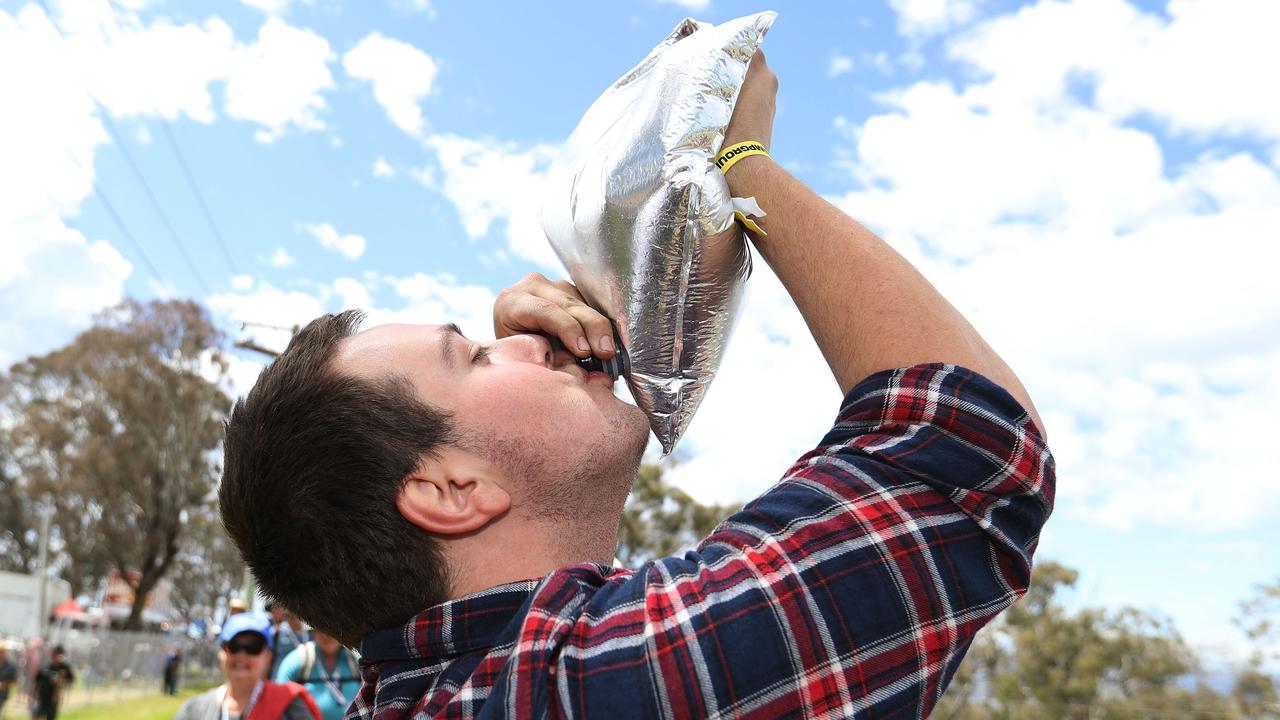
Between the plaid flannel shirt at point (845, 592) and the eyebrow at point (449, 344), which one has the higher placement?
the eyebrow at point (449, 344)

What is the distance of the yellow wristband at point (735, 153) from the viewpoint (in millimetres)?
1534

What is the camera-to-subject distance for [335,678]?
5.67 m

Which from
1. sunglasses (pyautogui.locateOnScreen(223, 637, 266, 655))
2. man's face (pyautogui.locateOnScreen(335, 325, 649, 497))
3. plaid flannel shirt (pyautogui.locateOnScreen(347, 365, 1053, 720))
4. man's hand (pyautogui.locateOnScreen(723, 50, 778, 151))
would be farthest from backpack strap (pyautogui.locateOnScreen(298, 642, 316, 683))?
man's hand (pyautogui.locateOnScreen(723, 50, 778, 151))

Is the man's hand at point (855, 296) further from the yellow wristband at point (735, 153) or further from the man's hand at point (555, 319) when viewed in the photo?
the man's hand at point (555, 319)

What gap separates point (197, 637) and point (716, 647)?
52389 mm

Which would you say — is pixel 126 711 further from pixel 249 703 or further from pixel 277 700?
pixel 277 700

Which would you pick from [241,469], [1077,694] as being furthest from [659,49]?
[1077,694]

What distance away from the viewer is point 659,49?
1.76m

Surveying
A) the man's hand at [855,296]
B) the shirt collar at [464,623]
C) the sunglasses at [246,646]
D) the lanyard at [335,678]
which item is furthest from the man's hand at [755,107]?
the lanyard at [335,678]

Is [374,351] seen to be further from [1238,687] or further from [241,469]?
[1238,687]

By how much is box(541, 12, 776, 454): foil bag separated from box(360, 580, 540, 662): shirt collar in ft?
1.42

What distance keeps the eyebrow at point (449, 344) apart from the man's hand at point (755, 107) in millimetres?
556

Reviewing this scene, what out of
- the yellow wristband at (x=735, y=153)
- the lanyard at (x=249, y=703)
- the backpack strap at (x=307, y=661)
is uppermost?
the yellow wristband at (x=735, y=153)

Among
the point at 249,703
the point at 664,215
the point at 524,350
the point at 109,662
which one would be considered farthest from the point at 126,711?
the point at 664,215
